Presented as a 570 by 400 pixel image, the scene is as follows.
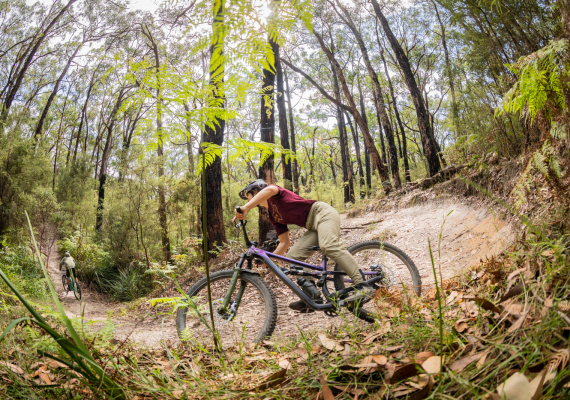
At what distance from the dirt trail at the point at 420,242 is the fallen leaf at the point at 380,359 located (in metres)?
1.54

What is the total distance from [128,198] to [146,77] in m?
8.37

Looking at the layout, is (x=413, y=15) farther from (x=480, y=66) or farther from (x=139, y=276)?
(x=139, y=276)

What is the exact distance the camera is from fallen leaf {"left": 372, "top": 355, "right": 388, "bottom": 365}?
1079 mm

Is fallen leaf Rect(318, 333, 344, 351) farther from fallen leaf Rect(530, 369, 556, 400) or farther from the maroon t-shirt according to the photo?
the maroon t-shirt

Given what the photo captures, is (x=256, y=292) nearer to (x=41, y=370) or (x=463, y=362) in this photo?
(x=41, y=370)

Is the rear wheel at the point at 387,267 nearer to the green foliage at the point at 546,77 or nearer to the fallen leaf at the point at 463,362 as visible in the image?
the green foliage at the point at 546,77

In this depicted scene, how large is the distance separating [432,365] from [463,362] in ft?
0.30

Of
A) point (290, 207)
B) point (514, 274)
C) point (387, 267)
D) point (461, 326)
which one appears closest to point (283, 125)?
point (290, 207)

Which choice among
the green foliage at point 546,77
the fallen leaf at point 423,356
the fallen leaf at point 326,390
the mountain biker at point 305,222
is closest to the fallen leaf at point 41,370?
the fallen leaf at point 326,390

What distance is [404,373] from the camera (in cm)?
97

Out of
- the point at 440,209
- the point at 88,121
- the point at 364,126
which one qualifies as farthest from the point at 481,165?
the point at 88,121

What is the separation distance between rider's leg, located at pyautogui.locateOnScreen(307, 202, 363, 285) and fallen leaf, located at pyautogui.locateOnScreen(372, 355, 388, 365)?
2.11m

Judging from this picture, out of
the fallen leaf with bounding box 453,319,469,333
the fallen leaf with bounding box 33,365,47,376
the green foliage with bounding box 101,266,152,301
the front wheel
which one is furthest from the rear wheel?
the green foliage with bounding box 101,266,152,301

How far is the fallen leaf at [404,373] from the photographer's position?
97 cm
